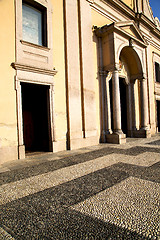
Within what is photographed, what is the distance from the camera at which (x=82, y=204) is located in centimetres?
222

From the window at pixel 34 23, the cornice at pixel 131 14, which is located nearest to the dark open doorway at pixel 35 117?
the window at pixel 34 23

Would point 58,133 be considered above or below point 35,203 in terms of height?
above

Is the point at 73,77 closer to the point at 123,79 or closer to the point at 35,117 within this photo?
the point at 35,117

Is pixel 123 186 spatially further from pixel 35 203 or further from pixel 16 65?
pixel 16 65

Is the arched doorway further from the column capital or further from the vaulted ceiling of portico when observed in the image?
the column capital

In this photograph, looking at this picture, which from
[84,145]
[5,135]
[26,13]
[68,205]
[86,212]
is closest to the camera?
[86,212]

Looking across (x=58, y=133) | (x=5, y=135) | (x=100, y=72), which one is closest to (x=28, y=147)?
(x=58, y=133)

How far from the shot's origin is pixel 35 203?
2305 mm

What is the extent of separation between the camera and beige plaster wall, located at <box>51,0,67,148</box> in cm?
672

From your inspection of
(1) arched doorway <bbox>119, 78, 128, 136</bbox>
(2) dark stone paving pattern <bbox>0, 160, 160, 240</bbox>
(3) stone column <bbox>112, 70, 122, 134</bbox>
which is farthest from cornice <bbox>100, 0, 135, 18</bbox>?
(2) dark stone paving pattern <bbox>0, 160, 160, 240</bbox>

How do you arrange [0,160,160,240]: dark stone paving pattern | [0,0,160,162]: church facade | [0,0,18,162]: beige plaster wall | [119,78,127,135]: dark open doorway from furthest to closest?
[119,78,127,135]: dark open doorway, [0,0,160,162]: church facade, [0,0,18,162]: beige plaster wall, [0,160,160,240]: dark stone paving pattern

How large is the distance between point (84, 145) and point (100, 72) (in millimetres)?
4081

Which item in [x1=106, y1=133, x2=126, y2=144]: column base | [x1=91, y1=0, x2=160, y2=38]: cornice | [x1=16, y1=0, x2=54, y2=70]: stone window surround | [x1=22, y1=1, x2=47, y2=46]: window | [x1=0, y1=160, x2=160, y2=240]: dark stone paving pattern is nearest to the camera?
[x1=0, y1=160, x2=160, y2=240]: dark stone paving pattern

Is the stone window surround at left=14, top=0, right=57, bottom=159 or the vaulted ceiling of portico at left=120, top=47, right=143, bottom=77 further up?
the vaulted ceiling of portico at left=120, top=47, right=143, bottom=77
